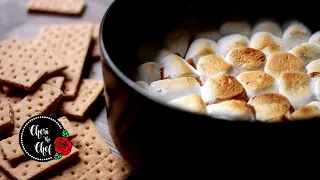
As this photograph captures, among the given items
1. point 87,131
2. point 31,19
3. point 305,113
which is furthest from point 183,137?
point 31,19

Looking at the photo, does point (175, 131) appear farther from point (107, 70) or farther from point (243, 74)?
point (243, 74)

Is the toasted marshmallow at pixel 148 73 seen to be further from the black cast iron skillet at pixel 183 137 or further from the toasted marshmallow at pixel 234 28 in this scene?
the toasted marshmallow at pixel 234 28

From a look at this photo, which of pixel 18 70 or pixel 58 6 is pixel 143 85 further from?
pixel 58 6

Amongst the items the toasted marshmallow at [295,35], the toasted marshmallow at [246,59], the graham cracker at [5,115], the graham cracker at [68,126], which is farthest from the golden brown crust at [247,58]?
the graham cracker at [5,115]

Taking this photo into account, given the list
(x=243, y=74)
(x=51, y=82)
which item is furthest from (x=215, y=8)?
(x=51, y=82)

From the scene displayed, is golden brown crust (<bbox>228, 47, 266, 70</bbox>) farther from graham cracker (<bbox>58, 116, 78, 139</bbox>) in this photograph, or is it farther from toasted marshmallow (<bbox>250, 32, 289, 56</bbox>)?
graham cracker (<bbox>58, 116, 78, 139</bbox>)

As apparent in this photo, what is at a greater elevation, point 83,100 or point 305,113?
point 305,113
